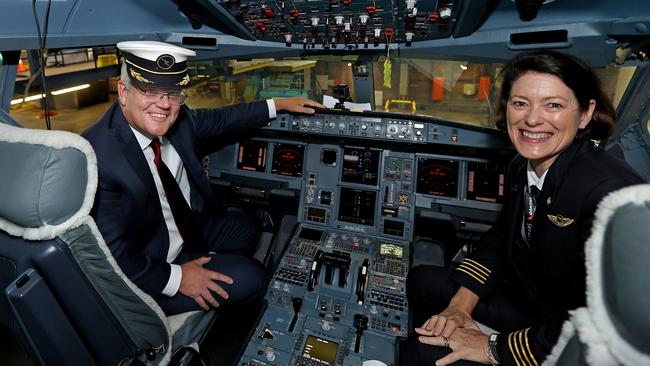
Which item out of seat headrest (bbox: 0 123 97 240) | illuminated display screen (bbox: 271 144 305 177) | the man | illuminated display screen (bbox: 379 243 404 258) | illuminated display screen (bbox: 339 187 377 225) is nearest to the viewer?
→ seat headrest (bbox: 0 123 97 240)

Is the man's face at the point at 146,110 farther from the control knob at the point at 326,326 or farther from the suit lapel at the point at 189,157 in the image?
the control knob at the point at 326,326

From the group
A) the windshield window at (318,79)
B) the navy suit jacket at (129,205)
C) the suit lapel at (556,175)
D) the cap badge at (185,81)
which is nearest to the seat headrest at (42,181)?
the navy suit jacket at (129,205)

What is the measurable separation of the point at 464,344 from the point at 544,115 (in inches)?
37.2

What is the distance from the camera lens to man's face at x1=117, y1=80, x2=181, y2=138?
171cm

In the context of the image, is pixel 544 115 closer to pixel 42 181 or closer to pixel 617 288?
pixel 617 288

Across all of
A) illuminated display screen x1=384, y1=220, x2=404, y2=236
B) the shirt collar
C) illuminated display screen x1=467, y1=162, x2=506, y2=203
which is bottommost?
illuminated display screen x1=384, y1=220, x2=404, y2=236

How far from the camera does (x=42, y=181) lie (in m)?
0.96

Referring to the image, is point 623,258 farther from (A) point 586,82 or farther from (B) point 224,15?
(B) point 224,15

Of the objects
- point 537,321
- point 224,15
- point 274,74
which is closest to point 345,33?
point 224,15

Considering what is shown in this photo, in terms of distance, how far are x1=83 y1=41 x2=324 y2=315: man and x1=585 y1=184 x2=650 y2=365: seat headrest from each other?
5.27 feet

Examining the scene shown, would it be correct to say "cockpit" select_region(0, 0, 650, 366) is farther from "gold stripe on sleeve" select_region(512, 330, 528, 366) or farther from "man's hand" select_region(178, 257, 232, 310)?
"gold stripe on sleeve" select_region(512, 330, 528, 366)

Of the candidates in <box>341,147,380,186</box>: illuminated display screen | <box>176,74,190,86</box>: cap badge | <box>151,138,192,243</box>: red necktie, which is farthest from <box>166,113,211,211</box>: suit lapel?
<box>341,147,380,186</box>: illuminated display screen

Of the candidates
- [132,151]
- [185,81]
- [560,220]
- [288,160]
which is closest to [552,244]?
[560,220]

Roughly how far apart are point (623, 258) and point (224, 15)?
8.00ft
